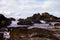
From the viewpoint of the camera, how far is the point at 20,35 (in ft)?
74.6

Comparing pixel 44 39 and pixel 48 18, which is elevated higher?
pixel 44 39

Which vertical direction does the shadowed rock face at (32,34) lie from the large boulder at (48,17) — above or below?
above

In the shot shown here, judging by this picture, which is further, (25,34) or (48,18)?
(48,18)

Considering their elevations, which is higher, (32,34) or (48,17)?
(32,34)

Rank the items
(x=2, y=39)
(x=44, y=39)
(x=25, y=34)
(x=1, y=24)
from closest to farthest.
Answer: (x=44, y=39) → (x=25, y=34) → (x=2, y=39) → (x=1, y=24)

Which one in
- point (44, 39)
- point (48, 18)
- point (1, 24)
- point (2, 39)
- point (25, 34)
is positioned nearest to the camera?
point (44, 39)

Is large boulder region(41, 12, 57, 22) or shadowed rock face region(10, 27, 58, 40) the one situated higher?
shadowed rock face region(10, 27, 58, 40)

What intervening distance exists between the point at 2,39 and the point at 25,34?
11.4ft

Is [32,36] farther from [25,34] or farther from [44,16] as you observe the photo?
[44,16]

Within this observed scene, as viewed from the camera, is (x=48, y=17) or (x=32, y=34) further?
(x=48, y=17)

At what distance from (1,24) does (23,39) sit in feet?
80.1

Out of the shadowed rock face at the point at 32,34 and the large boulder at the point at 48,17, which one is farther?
the large boulder at the point at 48,17

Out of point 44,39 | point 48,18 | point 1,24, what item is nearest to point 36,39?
point 44,39

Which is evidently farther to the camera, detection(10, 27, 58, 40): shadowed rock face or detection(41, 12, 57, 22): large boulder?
detection(41, 12, 57, 22): large boulder
